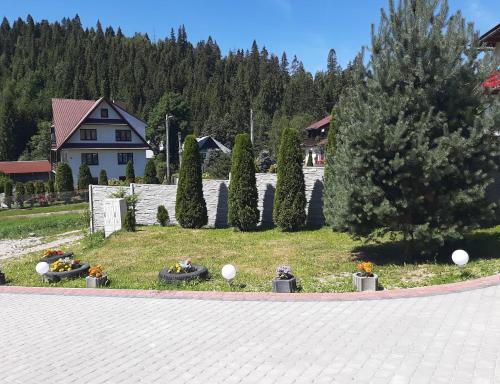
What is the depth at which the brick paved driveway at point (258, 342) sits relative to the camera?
468 centimetres

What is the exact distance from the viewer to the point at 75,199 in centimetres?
3409

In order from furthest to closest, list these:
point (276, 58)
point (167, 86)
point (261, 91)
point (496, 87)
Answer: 1. point (276, 58)
2. point (167, 86)
3. point (261, 91)
4. point (496, 87)

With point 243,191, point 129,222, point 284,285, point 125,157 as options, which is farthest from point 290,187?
point 125,157

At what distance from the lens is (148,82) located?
104 meters

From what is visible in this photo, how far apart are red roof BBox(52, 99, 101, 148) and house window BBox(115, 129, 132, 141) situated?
3.20 m

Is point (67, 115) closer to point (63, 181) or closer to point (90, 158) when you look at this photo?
point (90, 158)

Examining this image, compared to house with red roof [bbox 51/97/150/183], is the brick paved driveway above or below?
below

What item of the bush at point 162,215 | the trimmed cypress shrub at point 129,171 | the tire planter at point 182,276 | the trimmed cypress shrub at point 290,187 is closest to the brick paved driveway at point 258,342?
the tire planter at point 182,276

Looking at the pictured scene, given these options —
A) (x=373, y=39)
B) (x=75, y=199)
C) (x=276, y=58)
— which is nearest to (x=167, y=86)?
(x=276, y=58)

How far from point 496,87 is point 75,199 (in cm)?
3040

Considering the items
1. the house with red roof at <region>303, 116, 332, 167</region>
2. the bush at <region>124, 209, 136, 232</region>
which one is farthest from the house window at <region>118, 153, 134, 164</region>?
the bush at <region>124, 209, 136, 232</region>

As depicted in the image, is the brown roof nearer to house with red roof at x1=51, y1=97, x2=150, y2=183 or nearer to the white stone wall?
the white stone wall

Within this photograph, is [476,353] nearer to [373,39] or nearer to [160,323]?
[160,323]

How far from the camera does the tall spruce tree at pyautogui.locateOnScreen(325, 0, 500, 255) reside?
8891mm
